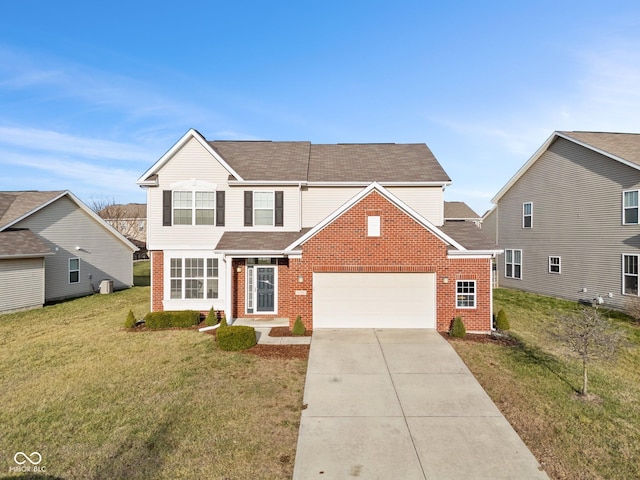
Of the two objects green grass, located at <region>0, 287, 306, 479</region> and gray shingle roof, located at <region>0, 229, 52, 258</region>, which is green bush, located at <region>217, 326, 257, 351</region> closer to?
green grass, located at <region>0, 287, 306, 479</region>

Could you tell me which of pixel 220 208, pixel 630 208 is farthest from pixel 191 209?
pixel 630 208

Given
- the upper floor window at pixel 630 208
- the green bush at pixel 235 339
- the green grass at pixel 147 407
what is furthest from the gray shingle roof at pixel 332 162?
the upper floor window at pixel 630 208

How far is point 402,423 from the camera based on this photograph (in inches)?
254

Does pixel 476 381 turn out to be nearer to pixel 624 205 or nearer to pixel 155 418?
pixel 155 418

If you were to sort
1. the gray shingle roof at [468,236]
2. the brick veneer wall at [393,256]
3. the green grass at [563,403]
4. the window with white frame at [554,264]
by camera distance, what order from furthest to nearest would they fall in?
1. the window with white frame at [554,264]
2. the gray shingle roof at [468,236]
3. the brick veneer wall at [393,256]
4. the green grass at [563,403]

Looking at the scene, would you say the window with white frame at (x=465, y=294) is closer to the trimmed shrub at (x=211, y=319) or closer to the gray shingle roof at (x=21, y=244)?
the trimmed shrub at (x=211, y=319)

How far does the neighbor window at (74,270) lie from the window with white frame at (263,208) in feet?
47.9

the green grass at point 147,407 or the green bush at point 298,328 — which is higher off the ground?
the green bush at point 298,328

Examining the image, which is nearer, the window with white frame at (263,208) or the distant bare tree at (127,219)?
the window with white frame at (263,208)

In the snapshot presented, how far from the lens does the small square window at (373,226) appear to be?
1200cm

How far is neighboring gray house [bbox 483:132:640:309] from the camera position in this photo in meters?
15.9

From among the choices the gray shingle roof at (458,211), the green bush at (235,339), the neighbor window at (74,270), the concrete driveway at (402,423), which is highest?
the gray shingle roof at (458,211)

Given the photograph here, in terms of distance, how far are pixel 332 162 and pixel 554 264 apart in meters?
14.8

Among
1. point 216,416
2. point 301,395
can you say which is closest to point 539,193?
point 301,395
